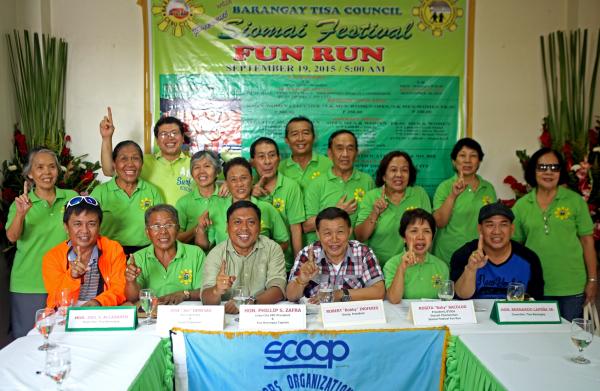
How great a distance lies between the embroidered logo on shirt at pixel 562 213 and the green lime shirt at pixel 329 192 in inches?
45.1

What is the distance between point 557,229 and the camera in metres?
3.22

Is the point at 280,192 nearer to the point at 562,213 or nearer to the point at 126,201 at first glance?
the point at 126,201

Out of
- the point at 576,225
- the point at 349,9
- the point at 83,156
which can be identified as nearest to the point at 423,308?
the point at 576,225

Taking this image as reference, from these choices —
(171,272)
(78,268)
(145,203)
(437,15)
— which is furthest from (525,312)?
(437,15)

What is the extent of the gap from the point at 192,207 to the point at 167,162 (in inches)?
17.3

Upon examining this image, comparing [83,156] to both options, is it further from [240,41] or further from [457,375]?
[457,375]

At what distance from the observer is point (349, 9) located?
418cm

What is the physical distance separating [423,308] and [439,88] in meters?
2.39

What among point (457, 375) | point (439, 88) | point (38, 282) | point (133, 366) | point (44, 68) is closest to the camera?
point (133, 366)

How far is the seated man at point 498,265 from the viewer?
9.10 feet

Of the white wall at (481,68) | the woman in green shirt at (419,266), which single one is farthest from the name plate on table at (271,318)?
the white wall at (481,68)

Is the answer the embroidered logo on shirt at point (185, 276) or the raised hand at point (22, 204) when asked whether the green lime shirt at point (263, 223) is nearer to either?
the embroidered logo on shirt at point (185, 276)

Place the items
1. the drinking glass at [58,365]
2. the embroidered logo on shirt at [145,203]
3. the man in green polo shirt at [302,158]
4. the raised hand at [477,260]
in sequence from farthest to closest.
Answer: the man in green polo shirt at [302,158] → the embroidered logo on shirt at [145,203] → the raised hand at [477,260] → the drinking glass at [58,365]

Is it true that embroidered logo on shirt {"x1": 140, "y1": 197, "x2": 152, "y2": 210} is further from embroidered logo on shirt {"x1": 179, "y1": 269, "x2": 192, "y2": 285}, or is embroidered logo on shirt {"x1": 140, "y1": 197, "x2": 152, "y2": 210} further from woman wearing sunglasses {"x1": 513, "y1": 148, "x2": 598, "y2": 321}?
woman wearing sunglasses {"x1": 513, "y1": 148, "x2": 598, "y2": 321}
